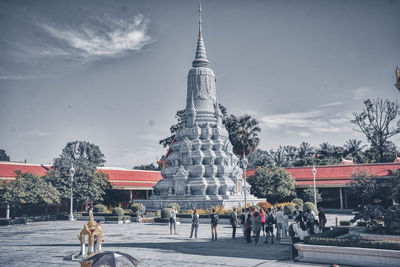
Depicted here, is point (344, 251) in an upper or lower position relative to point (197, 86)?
lower

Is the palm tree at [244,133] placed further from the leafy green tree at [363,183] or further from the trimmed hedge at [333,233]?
the trimmed hedge at [333,233]

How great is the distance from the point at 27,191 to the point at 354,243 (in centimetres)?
3059

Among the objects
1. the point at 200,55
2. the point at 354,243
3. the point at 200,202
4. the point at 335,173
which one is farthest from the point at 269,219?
the point at 200,55

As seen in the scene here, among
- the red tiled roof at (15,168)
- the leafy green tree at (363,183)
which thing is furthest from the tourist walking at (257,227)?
the red tiled roof at (15,168)

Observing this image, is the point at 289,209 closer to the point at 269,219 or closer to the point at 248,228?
the point at 269,219

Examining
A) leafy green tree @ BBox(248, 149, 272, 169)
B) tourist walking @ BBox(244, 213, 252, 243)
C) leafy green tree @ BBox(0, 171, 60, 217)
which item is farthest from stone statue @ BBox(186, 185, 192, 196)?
leafy green tree @ BBox(248, 149, 272, 169)

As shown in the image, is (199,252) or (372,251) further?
(199,252)

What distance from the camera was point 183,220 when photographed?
32.3 m

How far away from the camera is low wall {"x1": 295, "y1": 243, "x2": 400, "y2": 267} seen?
39.6ft

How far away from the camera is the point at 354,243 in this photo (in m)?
13.1

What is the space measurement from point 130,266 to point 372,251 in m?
9.00

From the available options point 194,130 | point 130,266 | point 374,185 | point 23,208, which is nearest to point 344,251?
point 130,266

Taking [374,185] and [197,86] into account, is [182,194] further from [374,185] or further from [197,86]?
[374,185]

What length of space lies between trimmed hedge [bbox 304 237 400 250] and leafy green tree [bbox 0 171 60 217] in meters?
28.7
